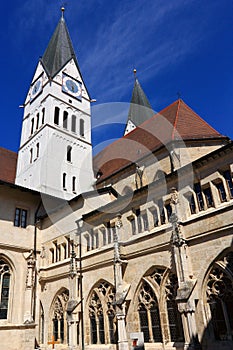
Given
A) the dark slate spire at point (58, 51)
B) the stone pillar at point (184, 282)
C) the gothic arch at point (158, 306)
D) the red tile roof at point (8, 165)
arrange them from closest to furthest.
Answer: the stone pillar at point (184, 282) → the gothic arch at point (158, 306) → the red tile roof at point (8, 165) → the dark slate spire at point (58, 51)

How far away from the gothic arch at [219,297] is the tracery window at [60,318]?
7464mm

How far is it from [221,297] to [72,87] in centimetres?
2592

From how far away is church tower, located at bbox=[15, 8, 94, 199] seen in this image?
24.0 metres

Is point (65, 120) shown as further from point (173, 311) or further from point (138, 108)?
point (173, 311)

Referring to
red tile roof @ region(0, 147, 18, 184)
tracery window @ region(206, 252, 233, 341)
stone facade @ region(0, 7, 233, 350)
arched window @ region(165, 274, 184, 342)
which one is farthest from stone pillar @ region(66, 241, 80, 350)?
red tile roof @ region(0, 147, 18, 184)

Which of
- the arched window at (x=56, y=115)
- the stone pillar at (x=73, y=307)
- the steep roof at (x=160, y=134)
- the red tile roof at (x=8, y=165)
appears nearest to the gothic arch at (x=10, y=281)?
the stone pillar at (x=73, y=307)

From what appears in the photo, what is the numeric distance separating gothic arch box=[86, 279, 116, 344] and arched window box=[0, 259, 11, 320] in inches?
174

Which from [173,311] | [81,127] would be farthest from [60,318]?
[81,127]

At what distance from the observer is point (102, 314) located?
12.4 metres

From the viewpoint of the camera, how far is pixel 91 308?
12.9m

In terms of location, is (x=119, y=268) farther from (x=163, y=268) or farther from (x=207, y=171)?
(x=207, y=171)

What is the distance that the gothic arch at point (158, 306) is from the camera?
1003 centimetres

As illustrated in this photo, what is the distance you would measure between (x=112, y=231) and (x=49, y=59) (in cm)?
2362

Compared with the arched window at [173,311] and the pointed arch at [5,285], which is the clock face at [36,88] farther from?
the arched window at [173,311]
